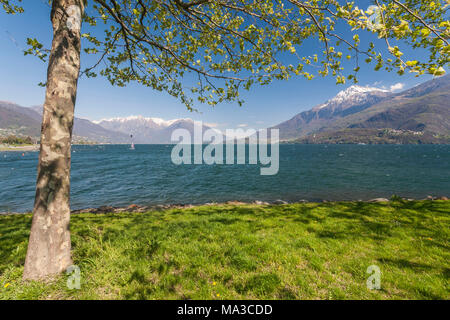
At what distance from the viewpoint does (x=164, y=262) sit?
17.6 feet

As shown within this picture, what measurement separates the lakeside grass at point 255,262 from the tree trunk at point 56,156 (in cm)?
61

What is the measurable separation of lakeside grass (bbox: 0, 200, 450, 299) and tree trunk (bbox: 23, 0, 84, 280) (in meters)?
0.61

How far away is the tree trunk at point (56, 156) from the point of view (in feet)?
13.7

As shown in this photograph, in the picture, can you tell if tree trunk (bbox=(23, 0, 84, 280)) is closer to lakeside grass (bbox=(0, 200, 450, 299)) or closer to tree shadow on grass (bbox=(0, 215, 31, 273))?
lakeside grass (bbox=(0, 200, 450, 299))

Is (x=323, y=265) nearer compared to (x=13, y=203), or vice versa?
(x=323, y=265)

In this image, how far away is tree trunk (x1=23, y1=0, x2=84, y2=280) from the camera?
418 centimetres

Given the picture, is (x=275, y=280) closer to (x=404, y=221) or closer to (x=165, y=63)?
(x=404, y=221)

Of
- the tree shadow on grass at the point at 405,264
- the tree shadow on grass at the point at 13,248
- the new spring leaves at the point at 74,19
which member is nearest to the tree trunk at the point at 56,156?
the new spring leaves at the point at 74,19

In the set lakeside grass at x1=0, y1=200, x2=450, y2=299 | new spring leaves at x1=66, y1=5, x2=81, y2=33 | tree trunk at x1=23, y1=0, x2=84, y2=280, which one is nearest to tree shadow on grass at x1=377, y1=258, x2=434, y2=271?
lakeside grass at x1=0, y1=200, x2=450, y2=299

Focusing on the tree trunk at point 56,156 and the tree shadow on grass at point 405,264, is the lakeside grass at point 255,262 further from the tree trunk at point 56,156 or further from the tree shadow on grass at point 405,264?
the tree trunk at point 56,156

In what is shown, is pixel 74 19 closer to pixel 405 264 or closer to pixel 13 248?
pixel 13 248

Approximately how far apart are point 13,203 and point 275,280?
3620 cm

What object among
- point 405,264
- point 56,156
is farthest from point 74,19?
point 405,264
